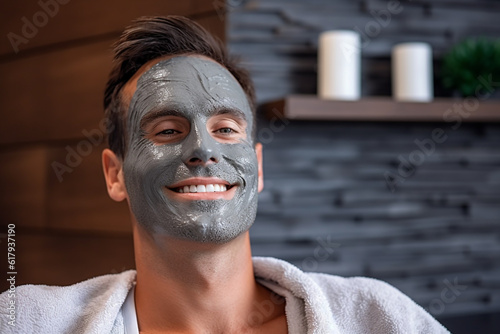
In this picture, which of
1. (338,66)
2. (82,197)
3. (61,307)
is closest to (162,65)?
(61,307)

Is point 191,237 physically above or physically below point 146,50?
below

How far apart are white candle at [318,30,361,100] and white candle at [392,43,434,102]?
15cm

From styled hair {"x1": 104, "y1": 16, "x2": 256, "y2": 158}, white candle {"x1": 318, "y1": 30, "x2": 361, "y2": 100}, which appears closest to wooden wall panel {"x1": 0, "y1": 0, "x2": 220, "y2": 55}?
white candle {"x1": 318, "y1": 30, "x2": 361, "y2": 100}

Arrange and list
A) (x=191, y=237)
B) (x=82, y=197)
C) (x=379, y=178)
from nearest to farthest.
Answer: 1. (x=191, y=237)
2. (x=379, y=178)
3. (x=82, y=197)

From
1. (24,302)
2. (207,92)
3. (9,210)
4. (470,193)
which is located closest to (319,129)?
(470,193)

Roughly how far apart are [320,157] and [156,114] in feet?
2.57

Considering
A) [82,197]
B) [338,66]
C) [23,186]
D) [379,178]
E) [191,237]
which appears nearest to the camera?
[191,237]

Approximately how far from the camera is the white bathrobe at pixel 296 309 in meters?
1.11

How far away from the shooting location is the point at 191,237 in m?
1.04

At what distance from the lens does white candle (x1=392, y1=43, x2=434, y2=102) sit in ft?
5.81

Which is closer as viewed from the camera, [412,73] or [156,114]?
[156,114]

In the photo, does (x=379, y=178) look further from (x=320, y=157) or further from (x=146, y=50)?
(x=146, y=50)

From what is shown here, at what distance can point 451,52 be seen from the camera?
1854 mm

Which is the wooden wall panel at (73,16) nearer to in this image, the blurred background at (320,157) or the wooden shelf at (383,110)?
the blurred background at (320,157)
